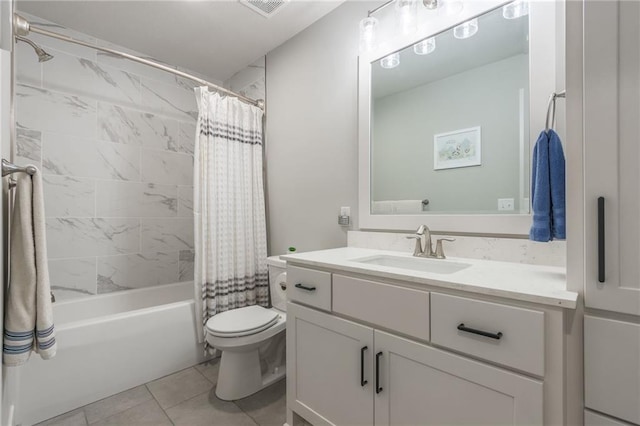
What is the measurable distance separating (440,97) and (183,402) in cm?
220

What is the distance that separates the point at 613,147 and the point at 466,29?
3.30 feet

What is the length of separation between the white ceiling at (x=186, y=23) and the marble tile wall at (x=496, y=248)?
1606 mm

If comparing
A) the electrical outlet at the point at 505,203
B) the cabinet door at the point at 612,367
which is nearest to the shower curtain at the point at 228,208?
the electrical outlet at the point at 505,203

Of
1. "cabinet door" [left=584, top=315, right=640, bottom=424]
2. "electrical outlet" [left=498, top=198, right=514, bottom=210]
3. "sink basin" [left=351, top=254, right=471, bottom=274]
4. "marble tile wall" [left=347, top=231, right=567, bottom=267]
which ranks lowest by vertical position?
"cabinet door" [left=584, top=315, right=640, bottom=424]

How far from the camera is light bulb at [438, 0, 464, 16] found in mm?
1426

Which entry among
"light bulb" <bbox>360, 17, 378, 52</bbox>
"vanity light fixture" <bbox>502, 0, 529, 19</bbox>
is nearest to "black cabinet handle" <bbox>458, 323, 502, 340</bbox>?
"vanity light fixture" <bbox>502, 0, 529, 19</bbox>

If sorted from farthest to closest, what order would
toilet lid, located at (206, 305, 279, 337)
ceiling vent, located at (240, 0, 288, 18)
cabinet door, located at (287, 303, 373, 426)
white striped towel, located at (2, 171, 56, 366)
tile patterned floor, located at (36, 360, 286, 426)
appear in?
ceiling vent, located at (240, 0, 288, 18) → toilet lid, located at (206, 305, 279, 337) → tile patterned floor, located at (36, 360, 286, 426) → cabinet door, located at (287, 303, 373, 426) → white striped towel, located at (2, 171, 56, 366)

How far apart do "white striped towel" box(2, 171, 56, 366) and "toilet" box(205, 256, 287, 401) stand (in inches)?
31.3

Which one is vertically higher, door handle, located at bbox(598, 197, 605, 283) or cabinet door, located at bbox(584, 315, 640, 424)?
door handle, located at bbox(598, 197, 605, 283)

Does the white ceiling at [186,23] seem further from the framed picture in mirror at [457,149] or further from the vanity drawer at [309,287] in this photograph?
the vanity drawer at [309,287]

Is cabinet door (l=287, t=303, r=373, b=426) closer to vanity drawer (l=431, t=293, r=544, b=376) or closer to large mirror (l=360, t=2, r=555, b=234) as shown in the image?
vanity drawer (l=431, t=293, r=544, b=376)

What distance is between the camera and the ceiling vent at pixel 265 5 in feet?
6.14

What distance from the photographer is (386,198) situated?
1.73 meters

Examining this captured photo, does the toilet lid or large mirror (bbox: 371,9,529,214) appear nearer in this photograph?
large mirror (bbox: 371,9,529,214)
